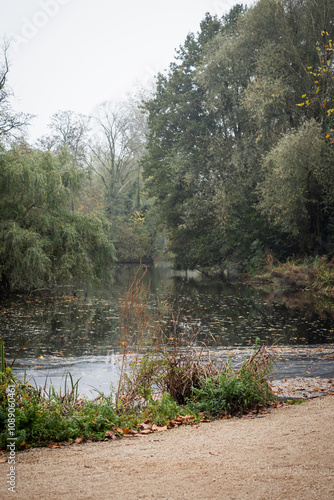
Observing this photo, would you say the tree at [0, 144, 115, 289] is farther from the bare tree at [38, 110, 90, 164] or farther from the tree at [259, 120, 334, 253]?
the bare tree at [38, 110, 90, 164]

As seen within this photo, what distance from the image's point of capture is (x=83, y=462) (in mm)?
3920

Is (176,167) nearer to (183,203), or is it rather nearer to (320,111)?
(183,203)

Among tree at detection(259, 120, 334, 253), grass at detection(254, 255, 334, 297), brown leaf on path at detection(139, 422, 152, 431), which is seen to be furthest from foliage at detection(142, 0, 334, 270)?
brown leaf on path at detection(139, 422, 152, 431)

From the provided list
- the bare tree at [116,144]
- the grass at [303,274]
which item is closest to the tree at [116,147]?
the bare tree at [116,144]

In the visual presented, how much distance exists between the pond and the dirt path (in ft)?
6.32

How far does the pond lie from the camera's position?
9164 millimetres

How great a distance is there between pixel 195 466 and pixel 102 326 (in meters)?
10.0

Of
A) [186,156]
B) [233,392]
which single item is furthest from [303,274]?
[233,392]

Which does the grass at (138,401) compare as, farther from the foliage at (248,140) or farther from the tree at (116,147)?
the tree at (116,147)

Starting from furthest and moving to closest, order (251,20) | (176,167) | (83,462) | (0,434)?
(176,167) < (251,20) < (0,434) < (83,462)

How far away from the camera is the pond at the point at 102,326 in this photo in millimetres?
9164

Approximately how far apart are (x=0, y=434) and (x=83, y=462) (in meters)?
0.90

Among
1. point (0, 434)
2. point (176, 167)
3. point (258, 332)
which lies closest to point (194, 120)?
point (176, 167)

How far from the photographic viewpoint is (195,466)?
3.70m
